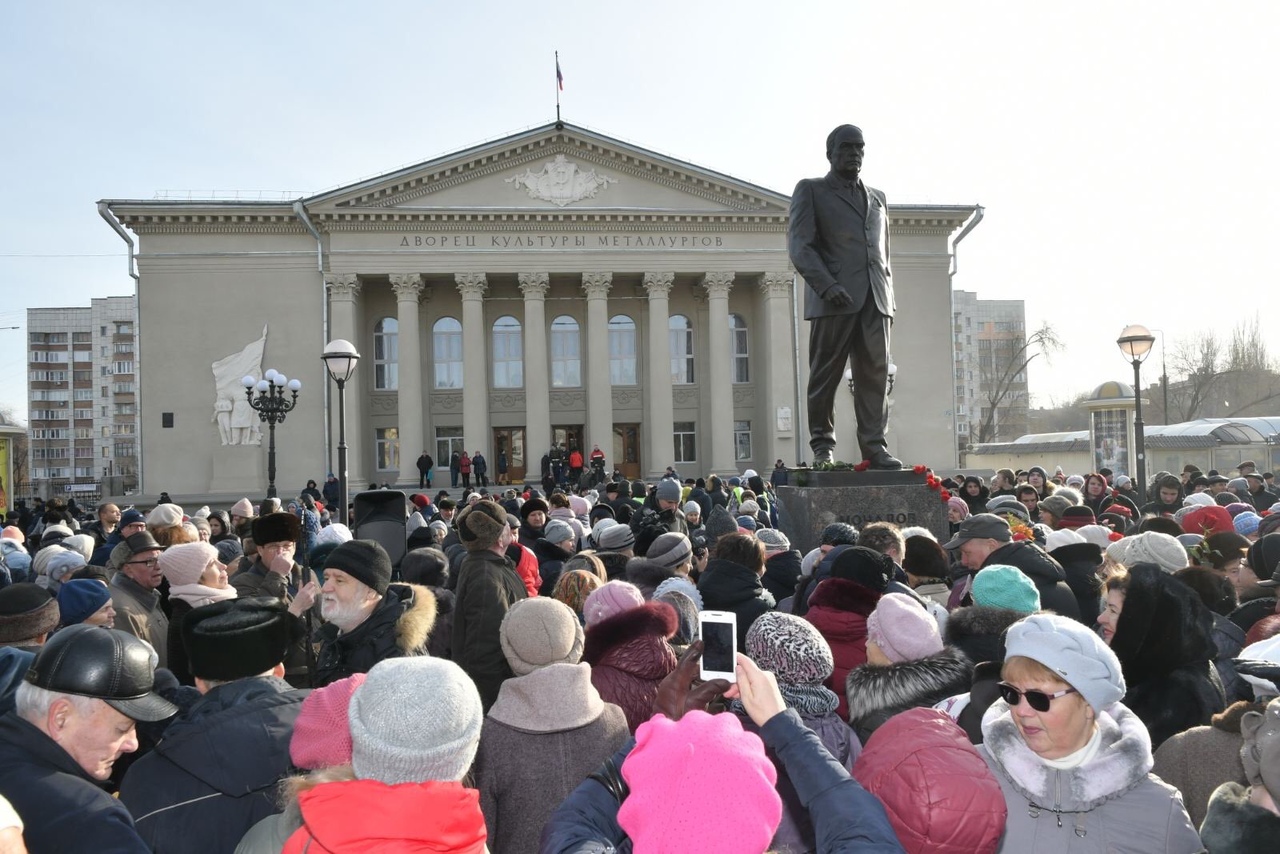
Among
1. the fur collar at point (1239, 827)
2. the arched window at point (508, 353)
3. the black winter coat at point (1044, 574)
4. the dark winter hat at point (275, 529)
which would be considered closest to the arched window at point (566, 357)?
the arched window at point (508, 353)

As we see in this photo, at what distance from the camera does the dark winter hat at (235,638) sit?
3105 mm

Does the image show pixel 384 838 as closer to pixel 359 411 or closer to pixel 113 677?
pixel 113 677

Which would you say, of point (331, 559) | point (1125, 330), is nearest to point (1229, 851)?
point (331, 559)

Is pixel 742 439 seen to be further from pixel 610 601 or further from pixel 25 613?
pixel 25 613

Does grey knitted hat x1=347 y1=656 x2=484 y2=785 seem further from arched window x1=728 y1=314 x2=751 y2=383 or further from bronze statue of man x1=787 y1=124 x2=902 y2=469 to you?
arched window x1=728 y1=314 x2=751 y2=383

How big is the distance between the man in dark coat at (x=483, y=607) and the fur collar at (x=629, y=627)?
34.8 inches

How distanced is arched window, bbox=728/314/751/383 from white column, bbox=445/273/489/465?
36.1 ft

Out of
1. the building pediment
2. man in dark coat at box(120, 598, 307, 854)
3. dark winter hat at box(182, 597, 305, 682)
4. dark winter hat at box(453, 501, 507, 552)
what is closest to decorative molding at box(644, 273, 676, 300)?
the building pediment

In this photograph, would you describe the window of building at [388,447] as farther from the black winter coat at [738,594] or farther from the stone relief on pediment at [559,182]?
the black winter coat at [738,594]

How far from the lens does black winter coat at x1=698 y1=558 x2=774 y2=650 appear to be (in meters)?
5.14

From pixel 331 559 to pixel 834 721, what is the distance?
8.25ft

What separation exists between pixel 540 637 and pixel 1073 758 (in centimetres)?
179

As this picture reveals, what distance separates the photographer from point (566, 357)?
36.9 metres

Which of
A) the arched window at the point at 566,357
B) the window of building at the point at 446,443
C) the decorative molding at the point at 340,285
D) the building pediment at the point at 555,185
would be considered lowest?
the window of building at the point at 446,443
